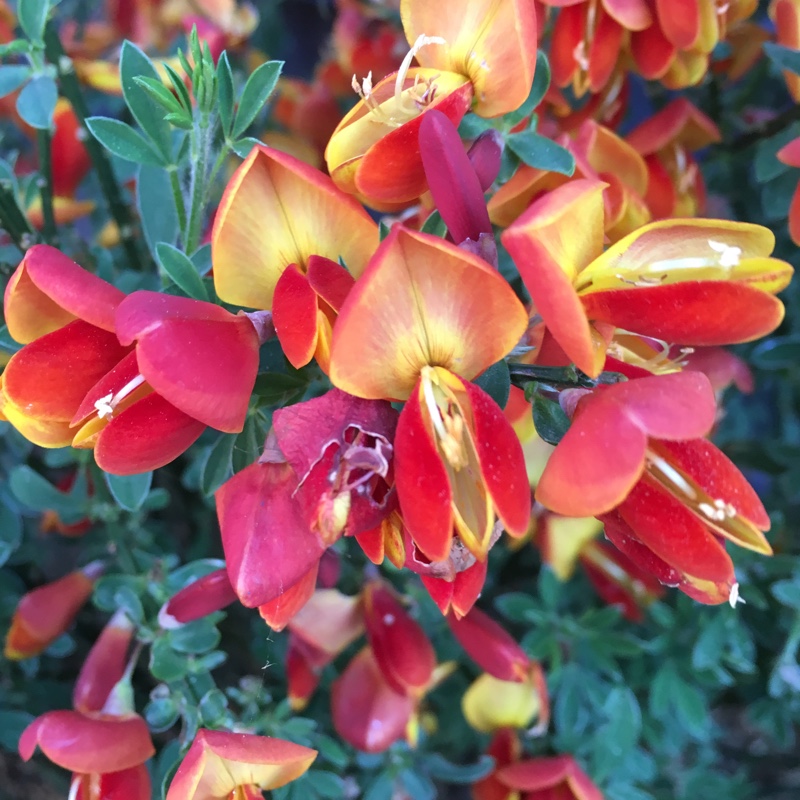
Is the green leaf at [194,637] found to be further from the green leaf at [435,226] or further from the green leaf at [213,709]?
the green leaf at [435,226]

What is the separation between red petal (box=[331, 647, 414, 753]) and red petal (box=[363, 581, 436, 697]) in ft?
0.12

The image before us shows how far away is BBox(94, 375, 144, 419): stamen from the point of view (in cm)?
38

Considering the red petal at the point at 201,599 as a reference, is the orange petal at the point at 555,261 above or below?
above

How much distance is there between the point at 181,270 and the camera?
45cm

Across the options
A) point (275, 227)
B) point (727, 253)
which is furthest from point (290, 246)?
point (727, 253)

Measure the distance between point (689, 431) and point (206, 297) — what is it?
0.93ft

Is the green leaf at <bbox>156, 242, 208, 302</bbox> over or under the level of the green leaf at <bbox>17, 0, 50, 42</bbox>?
under

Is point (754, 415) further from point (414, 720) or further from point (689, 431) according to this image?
point (689, 431)

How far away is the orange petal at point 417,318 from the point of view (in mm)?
350

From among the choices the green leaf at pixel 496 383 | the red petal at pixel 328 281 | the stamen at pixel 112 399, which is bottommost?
the green leaf at pixel 496 383

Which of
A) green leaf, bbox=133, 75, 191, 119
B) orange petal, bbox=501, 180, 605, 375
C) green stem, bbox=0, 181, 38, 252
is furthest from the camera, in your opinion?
green stem, bbox=0, 181, 38, 252

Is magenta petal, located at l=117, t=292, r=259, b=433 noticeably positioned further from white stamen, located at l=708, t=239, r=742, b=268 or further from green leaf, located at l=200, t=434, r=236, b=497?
white stamen, located at l=708, t=239, r=742, b=268

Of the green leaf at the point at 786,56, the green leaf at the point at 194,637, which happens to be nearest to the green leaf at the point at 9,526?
the green leaf at the point at 194,637

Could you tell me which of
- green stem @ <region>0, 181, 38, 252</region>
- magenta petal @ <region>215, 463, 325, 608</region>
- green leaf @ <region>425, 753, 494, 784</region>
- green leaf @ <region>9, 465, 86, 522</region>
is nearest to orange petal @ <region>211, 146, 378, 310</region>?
magenta petal @ <region>215, 463, 325, 608</region>
